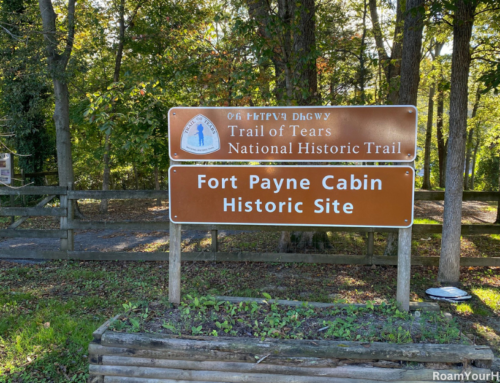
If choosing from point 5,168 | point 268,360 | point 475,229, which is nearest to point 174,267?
point 268,360

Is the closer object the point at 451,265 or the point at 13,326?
the point at 13,326

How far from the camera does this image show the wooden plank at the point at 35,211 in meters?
6.53

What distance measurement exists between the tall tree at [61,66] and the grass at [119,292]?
186 inches

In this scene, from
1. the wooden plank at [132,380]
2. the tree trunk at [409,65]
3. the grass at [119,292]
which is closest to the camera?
the wooden plank at [132,380]

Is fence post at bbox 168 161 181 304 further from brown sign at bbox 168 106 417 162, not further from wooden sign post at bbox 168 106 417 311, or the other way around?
brown sign at bbox 168 106 417 162

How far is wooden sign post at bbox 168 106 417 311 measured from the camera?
10.9ft

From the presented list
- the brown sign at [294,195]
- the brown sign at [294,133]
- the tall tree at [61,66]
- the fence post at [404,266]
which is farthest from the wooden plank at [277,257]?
the tall tree at [61,66]

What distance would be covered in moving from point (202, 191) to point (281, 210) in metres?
0.77

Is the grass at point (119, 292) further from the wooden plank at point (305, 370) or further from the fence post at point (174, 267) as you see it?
the wooden plank at point (305, 370)

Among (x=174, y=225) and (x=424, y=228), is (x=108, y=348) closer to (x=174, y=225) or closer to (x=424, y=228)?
(x=174, y=225)

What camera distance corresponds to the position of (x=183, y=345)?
8.86 feet

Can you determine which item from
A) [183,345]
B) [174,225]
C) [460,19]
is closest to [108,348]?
[183,345]

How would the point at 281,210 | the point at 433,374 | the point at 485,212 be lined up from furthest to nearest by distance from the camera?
1. the point at 485,212
2. the point at 281,210
3. the point at 433,374

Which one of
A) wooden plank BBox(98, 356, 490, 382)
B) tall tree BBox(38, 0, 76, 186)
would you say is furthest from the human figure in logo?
tall tree BBox(38, 0, 76, 186)
